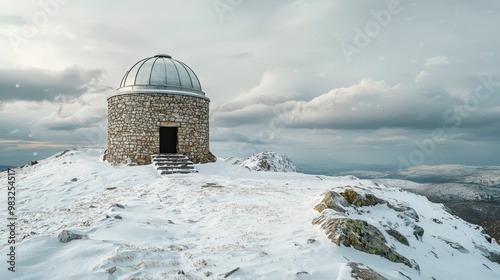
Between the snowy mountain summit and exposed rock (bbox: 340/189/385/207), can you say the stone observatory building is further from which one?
exposed rock (bbox: 340/189/385/207)

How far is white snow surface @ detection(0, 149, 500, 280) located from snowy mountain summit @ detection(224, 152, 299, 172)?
38.0 feet


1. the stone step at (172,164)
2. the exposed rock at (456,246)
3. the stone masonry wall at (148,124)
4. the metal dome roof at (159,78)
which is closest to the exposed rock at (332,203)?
the exposed rock at (456,246)

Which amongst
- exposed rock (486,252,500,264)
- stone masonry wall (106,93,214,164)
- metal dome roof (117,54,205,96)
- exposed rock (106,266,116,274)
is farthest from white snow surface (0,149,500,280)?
metal dome roof (117,54,205,96)

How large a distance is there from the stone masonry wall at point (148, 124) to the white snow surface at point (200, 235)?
3749 mm

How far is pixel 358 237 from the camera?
597cm

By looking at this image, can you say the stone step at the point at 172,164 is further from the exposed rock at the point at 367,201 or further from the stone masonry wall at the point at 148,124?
the exposed rock at the point at 367,201

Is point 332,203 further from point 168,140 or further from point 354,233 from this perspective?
point 168,140

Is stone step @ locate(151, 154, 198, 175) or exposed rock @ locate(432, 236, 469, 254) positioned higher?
stone step @ locate(151, 154, 198, 175)

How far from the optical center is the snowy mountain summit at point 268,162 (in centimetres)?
2557

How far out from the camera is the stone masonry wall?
17328 millimetres

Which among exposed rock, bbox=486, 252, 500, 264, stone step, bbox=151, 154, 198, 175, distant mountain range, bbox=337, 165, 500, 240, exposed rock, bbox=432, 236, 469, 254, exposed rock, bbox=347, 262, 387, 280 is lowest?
distant mountain range, bbox=337, 165, 500, 240

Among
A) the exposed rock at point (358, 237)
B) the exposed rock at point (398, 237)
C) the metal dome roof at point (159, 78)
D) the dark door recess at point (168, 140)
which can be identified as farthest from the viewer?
the dark door recess at point (168, 140)

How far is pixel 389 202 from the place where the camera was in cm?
1077

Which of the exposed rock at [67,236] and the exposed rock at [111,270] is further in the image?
the exposed rock at [67,236]
